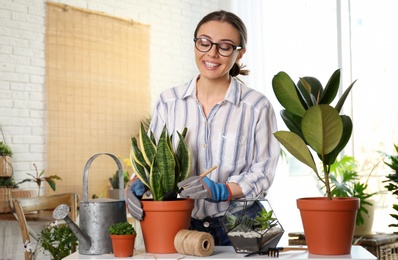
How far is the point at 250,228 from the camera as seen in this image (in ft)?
6.62

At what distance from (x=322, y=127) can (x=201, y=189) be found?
0.43 metres

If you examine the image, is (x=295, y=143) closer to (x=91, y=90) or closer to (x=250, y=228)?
(x=250, y=228)

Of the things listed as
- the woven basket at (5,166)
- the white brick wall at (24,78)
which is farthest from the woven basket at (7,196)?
the white brick wall at (24,78)

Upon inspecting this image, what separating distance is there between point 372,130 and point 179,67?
80.2 inches

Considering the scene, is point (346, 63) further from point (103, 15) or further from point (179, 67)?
point (103, 15)

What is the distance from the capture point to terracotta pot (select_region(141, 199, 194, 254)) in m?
2.09

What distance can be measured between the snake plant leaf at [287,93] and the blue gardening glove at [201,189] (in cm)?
35

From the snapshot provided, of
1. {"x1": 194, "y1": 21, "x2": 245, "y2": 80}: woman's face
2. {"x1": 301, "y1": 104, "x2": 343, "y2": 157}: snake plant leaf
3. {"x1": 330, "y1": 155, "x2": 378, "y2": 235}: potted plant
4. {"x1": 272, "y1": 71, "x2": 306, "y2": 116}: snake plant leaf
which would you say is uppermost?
{"x1": 194, "y1": 21, "x2": 245, "y2": 80}: woman's face

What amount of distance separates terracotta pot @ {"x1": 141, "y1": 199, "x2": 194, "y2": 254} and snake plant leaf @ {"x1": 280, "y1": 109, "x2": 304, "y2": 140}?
0.40m

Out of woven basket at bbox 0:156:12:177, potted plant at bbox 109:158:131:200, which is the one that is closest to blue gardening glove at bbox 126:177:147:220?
woven basket at bbox 0:156:12:177

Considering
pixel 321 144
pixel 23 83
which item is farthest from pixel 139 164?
pixel 23 83

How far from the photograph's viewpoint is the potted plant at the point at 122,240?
2049 mm

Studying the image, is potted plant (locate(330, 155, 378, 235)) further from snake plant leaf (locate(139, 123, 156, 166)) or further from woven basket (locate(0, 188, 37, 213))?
snake plant leaf (locate(139, 123, 156, 166))

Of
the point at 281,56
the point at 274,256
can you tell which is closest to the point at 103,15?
the point at 281,56
